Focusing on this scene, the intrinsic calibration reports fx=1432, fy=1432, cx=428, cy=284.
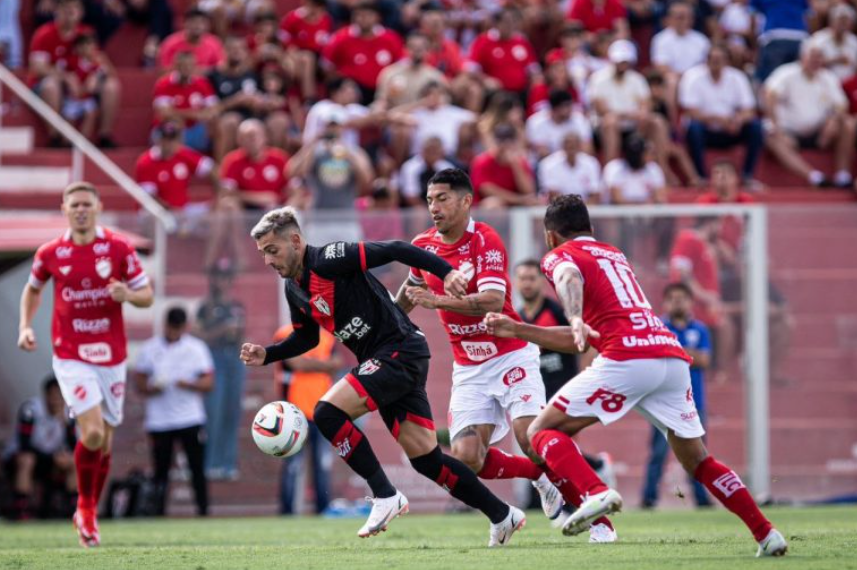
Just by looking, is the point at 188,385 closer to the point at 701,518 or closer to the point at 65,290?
the point at 65,290

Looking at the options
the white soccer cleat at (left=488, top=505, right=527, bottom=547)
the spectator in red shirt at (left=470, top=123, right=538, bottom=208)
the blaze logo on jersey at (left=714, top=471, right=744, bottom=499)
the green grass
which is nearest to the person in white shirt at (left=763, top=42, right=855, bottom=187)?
the spectator in red shirt at (left=470, top=123, right=538, bottom=208)

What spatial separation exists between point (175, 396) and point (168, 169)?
128 inches

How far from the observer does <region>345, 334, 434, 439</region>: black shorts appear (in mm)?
9273

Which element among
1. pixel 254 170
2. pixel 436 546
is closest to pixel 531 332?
pixel 436 546

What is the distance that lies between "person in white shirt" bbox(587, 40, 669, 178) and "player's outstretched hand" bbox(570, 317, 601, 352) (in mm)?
11896

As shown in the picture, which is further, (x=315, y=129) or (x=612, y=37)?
(x=612, y=37)

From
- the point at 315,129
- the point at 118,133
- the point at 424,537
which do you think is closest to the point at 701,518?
the point at 424,537

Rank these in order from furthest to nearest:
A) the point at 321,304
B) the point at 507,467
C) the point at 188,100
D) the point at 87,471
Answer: the point at 188,100 < the point at 87,471 < the point at 507,467 < the point at 321,304

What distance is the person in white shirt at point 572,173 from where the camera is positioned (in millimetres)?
18250

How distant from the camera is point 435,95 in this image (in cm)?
1909

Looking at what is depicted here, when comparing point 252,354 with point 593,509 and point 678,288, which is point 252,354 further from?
point 678,288

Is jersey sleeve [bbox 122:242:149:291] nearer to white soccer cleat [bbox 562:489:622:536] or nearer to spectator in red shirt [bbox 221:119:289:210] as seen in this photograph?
white soccer cleat [bbox 562:489:622:536]

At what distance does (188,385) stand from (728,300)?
6482mm

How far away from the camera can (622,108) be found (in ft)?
65.5
